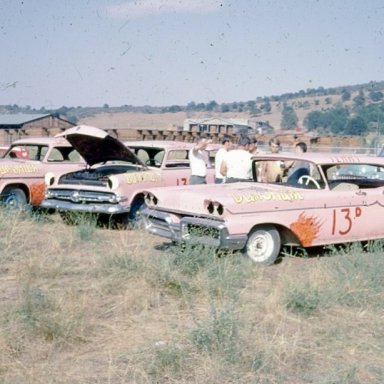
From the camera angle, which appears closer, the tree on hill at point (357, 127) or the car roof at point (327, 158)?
the car roof at point (327, 158)

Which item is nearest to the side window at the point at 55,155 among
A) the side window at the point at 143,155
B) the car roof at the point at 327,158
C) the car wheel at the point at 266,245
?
the side window at the point at 143,155

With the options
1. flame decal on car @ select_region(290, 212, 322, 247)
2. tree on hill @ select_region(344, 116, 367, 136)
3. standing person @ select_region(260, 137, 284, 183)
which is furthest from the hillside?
flame decal on car @ select_region(290, 212, 322, 247)

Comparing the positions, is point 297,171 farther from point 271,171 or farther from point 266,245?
point 266,245

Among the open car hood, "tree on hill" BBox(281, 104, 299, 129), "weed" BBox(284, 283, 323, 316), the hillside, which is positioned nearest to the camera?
"weed" BBox(284, 283, 323, 316)

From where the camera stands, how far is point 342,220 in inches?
312

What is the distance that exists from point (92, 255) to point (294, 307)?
10.3 ft

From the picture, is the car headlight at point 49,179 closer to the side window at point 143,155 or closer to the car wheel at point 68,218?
the car wheel at point 68,218

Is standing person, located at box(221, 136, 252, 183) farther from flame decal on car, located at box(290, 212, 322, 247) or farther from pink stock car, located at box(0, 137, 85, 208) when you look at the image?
pink stock car, located at box(0, 137, 85, 208)

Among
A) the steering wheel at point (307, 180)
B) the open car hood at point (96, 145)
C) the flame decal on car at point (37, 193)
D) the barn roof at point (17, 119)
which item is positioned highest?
the barn roof at point (17, 119)

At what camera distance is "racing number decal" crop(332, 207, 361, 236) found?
7.86 meters

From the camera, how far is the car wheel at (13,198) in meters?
11.2

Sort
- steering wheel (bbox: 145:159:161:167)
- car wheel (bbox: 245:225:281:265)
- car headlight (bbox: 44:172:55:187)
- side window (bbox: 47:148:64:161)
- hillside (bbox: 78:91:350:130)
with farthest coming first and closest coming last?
1. hillside (bbox: 78:91:350:130)
2. side window (bbox: 47:148:64:161)
3. steering wheel (bbox: 145:159:161:167)
4. car headlight (bbox: 44:172:55:187)
5. car wheel (bbox: 245:225:281:265)

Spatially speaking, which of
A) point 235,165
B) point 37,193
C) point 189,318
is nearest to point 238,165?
point 235,165

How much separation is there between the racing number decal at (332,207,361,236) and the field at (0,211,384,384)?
0.38 metres
